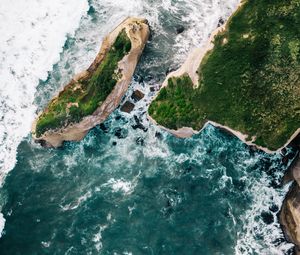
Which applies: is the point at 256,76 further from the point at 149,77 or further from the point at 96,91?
the point at 96,91

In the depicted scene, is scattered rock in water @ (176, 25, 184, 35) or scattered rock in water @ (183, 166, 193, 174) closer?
scattered rock in water @ (183, 166, 193, 174)

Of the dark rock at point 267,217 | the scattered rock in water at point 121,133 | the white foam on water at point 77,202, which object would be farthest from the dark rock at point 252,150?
the white foam on water at point 77,202

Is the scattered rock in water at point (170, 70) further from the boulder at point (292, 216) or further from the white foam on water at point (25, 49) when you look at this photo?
the boulder at point (292, 216)

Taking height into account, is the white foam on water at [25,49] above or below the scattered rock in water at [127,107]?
above

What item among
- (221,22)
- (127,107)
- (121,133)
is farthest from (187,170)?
(221,22)

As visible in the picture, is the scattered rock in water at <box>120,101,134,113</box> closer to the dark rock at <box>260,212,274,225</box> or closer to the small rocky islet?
the small rocky islet

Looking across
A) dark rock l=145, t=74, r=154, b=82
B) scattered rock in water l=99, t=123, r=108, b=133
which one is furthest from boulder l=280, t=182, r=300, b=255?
scattered rock in water l=99, t=123, r=108, b=133
